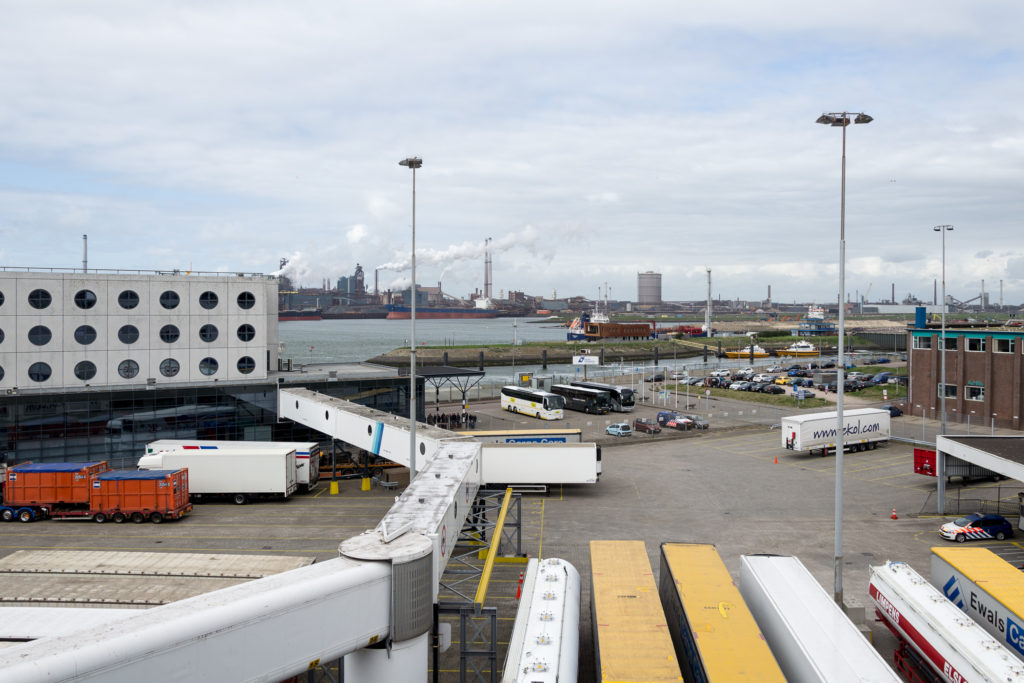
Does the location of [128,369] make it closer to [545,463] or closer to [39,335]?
[39,335]

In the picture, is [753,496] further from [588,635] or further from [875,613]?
[588,635]

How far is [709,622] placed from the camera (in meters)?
14.7

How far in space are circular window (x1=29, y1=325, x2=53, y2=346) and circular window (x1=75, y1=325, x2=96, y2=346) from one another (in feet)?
4.53

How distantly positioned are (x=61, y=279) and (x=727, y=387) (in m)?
63.2

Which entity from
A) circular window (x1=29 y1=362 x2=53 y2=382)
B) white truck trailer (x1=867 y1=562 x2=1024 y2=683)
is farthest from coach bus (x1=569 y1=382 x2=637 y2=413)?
white truck trailer (x1=867 y1=562 x2=1024 y2=683)

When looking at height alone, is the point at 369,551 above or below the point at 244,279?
below

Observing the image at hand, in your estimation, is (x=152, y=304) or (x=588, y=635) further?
(x=152, y=304)

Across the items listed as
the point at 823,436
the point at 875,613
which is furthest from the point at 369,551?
the point at 823,436

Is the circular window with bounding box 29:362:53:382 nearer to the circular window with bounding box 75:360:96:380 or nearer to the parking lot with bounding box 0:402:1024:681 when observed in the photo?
the circular window with bounding box 75:360:96:380

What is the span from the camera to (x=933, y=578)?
19.5 m

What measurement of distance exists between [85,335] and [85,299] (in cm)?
198

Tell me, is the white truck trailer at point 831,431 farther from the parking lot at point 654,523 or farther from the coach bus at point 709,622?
the coach bus at point 709,622

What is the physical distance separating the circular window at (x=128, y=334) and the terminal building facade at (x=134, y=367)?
0.06 m

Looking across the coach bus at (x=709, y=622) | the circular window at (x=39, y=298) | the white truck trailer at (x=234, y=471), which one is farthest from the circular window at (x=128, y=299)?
the coach bus at (x=709, y=622)
